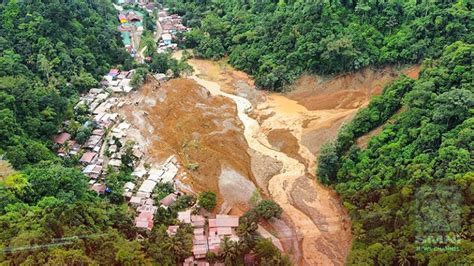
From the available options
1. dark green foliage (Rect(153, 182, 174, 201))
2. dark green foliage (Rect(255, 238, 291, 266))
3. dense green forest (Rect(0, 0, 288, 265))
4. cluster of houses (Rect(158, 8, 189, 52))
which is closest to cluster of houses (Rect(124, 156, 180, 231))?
dark green foliage (Rect(153, 182, 174, 201))

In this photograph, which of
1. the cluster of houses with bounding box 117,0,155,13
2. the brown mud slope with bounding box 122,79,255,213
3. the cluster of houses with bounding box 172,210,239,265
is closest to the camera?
the cluster of houses with bounding box 172,210,239,265

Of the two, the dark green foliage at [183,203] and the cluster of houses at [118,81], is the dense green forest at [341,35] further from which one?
the dark green foliage at [183,203]

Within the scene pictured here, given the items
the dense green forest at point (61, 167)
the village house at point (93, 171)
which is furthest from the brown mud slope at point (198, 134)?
the village house at point (93, 171)

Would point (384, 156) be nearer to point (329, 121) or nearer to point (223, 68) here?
point (329, 121)

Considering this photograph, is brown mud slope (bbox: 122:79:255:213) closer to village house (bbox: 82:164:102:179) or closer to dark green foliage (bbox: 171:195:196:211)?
dark green foliage (bbox: 171:195:196:211)

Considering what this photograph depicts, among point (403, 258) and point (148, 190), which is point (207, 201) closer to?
point (148, 190)

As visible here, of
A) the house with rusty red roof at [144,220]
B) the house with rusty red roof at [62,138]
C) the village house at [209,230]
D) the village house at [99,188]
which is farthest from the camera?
the house with rusty red roof at [62,138]

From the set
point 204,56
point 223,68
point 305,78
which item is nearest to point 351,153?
point 305,78
